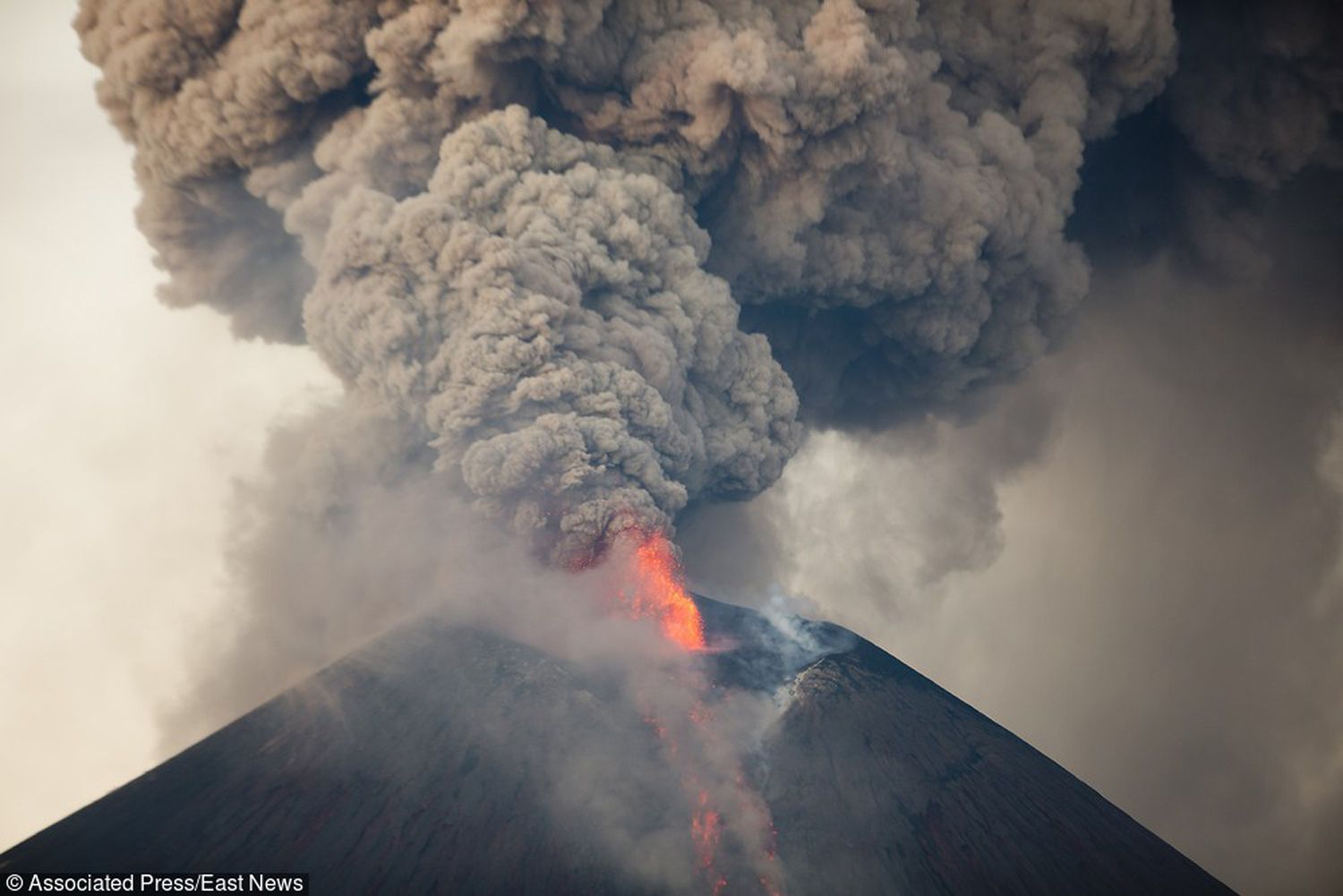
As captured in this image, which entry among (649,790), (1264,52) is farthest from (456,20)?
(1264,52)

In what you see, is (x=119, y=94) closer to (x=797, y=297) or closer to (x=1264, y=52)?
(x=797, y=297)

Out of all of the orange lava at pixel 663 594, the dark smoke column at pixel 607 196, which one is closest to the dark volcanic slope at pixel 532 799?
the orange lava at pixel 663 594

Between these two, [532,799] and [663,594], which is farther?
[663,594]

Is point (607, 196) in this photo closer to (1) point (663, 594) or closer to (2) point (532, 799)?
(1) point (663, 594)

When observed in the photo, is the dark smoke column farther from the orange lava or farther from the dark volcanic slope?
the dark volcanic slope

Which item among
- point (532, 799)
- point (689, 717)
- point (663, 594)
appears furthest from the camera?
point (663, 594)

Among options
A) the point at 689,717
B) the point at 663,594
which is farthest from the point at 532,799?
the point at 663,594
